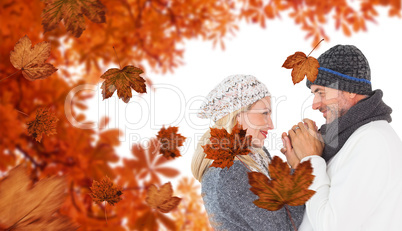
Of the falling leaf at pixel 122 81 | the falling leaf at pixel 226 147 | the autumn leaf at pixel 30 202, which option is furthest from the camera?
the falling leaf at pixel 122 81

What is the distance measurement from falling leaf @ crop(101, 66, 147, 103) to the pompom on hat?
0.39 meters

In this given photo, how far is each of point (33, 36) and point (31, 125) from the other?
2.45 ft

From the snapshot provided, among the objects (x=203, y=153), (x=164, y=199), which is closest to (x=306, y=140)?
Answer: (x=203, y=153)

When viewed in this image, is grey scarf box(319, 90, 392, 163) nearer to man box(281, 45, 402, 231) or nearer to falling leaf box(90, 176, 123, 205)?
man box(281, 45, 402, 231)

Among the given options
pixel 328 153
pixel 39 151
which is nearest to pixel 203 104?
pixel 328 153

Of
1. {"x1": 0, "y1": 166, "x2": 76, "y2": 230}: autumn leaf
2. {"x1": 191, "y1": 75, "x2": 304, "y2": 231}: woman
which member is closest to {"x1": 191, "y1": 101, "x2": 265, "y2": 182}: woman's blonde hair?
{"x1": 191, "y1": 75, "x2": 304, "y2": 231}: woman

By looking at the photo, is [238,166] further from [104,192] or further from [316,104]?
[104,192]

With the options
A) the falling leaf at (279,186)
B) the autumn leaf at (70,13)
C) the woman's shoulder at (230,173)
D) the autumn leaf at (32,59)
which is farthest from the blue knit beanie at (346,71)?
the autumn leaf at (32,59)

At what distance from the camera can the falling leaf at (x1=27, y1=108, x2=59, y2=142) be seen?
126 centimetres

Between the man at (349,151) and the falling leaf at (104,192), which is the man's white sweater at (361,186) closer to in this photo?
the man at (349,151)

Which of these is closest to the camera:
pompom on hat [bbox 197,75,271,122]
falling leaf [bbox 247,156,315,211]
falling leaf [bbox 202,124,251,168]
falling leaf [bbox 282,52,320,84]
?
falling leaf [bbox 247,156,315,211]

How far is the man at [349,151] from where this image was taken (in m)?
1.21

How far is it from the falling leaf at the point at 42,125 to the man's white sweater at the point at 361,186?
3.12 feet

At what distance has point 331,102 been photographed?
1393 mm
